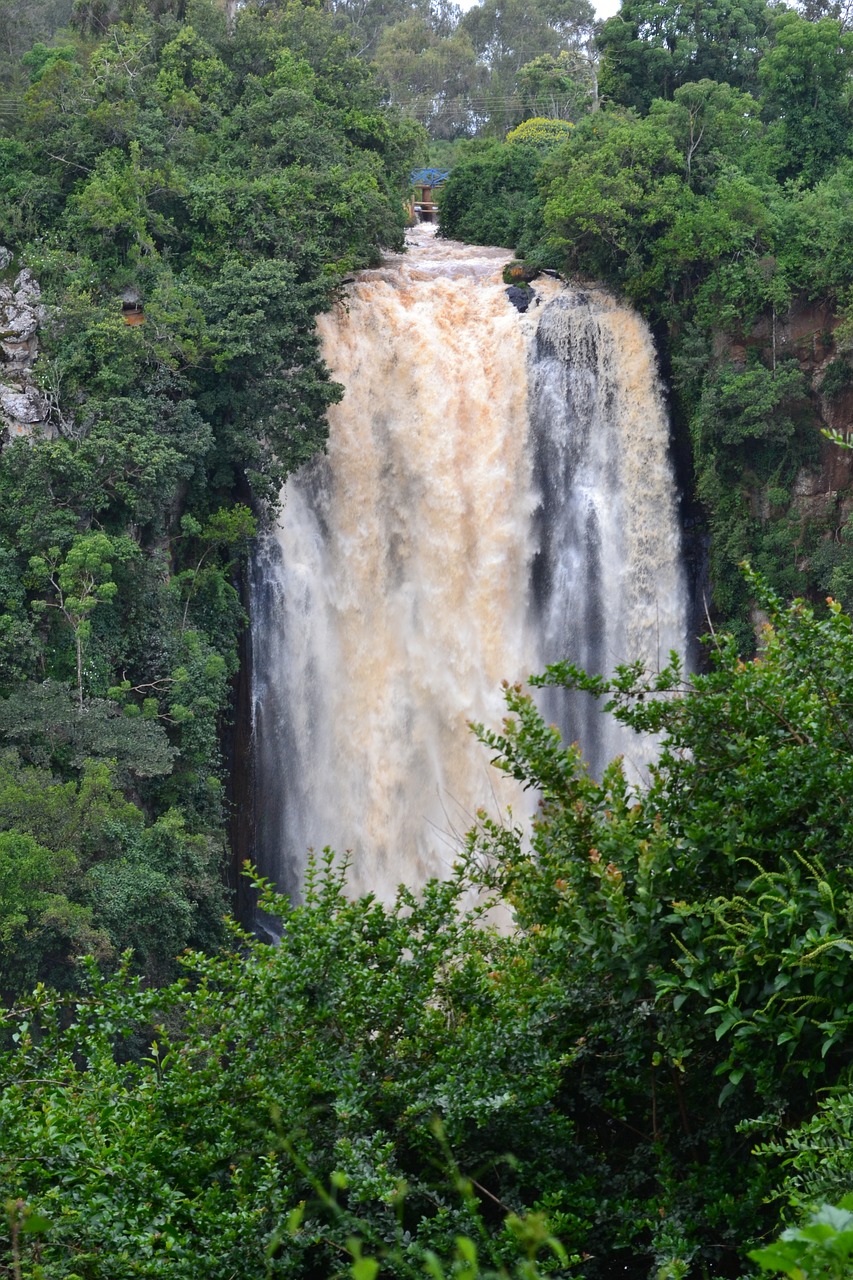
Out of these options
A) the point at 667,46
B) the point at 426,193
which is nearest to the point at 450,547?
the point at 667,46

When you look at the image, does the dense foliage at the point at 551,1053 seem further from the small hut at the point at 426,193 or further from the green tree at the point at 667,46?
the small hut at the point at 426,193

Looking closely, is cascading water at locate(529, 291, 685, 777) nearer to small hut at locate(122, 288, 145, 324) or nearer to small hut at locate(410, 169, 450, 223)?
small hut at locate(122, 288, 145, 324)

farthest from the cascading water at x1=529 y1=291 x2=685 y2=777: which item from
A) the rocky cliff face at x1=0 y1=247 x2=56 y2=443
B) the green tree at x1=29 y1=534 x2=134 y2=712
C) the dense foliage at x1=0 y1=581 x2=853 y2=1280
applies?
the dense foliage at x1=0 y1=581 x2=853 y2=1280

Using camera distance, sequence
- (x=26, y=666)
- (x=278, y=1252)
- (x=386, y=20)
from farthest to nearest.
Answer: (x=386, y=20)
(x=26, y=666)
(x=278, y=1252)

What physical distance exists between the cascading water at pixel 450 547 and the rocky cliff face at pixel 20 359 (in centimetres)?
417

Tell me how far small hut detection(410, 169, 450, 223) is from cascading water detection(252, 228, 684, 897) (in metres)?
8.03

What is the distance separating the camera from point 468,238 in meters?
27.7

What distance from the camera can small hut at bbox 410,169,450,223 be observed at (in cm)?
3216

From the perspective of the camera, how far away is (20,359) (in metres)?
21.6

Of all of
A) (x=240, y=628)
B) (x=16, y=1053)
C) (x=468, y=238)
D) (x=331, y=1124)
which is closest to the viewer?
(x=331, y=1124)

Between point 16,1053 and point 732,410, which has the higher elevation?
point 732,410

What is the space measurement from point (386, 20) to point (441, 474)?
34.6m

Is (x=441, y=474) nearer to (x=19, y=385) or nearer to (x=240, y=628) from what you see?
(x=240, y=628)

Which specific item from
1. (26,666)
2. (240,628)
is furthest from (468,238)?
(26,666)
